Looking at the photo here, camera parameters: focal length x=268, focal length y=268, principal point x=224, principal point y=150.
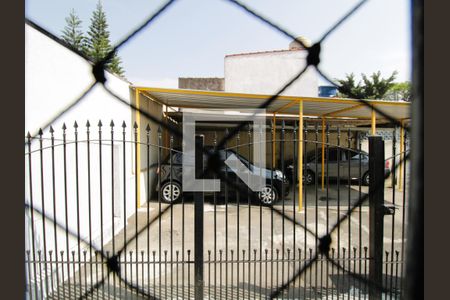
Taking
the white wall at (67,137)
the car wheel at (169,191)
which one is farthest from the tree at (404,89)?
the car wheel at (169,191)

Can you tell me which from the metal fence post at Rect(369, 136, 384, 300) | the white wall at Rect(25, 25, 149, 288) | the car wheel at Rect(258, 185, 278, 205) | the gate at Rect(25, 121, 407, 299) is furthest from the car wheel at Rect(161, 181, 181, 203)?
the metal fence post at Rect(369, 136, 384, 300)

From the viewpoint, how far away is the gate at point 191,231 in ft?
3.25

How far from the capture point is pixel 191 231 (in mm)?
3539

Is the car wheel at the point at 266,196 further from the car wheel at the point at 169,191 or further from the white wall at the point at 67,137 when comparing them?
the car wheel at the point at 169,191

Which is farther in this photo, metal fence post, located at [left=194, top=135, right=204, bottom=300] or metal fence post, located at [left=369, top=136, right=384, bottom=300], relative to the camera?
metal fence post, located at [left=194, top=135, right=204, bottom=300]

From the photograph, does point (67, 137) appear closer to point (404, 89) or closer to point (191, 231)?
point (191, 231)

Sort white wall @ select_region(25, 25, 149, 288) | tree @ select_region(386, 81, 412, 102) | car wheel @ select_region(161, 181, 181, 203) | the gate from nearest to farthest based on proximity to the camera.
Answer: tree @ select_region(386, 81, 412, 102), the gate, white wall @ select_region(25, 25, 149, 288), car wheel @ select_region(161, 181, 181, 203)

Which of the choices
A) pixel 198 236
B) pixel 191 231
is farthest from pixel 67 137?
pixel 191 231

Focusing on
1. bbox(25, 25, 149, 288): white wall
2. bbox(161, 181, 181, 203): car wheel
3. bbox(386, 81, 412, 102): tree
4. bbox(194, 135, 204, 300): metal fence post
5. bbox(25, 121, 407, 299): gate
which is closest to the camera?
bbox(386, 81, 412, 102): tree

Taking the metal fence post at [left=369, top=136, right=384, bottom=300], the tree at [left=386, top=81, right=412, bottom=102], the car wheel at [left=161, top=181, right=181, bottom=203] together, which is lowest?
the car wheel at [left=161, top=181, right=181, bottom=203]

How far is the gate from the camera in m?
Result: 0.99

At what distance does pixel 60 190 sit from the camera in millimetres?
2068

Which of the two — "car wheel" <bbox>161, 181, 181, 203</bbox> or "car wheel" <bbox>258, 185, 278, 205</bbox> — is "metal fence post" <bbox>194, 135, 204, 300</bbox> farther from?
"car wheel" <bbox>161, 181, 181, 203</bbox>

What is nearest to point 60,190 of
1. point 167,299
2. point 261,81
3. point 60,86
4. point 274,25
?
point 60,86
